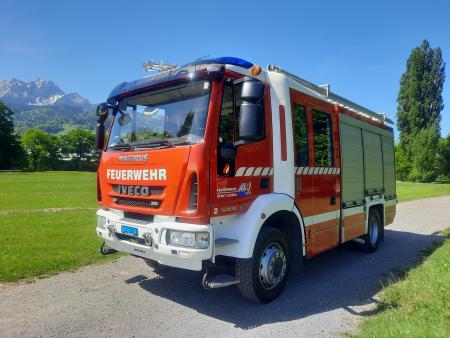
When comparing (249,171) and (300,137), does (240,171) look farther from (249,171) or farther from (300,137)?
(300,137)

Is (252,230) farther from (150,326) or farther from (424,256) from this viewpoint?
(424,256)

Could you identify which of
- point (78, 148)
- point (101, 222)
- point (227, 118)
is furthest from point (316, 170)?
point (78, 148)

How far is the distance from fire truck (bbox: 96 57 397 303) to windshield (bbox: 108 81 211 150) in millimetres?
16

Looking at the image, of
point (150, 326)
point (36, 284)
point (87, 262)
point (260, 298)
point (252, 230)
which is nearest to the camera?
point (150, 326)

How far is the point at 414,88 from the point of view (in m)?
57.2

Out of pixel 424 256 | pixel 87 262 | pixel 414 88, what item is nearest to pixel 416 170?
pixel 414 88

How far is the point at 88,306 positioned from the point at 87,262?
7.12ft

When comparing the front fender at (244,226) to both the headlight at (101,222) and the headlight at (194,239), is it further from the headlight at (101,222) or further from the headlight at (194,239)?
the headlight at (101,222)

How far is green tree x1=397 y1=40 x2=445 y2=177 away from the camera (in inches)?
2228

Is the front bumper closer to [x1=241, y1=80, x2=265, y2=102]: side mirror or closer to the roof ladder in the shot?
[x1=241, y1=80, x2=265, y2=102]: side mirror

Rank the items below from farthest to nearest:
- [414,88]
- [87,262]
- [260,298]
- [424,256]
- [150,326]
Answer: [414,88] < [424,256] < [87,262] < [260,298] < [150,326]

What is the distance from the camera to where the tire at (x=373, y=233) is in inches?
337

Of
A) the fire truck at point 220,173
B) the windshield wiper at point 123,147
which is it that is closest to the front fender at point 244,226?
the fire truck at point 220,173

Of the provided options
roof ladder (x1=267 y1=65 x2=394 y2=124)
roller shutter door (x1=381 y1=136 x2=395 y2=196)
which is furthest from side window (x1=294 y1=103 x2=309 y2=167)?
roller shutter door (x1=381 y1=136 x2=395 y2=196)
